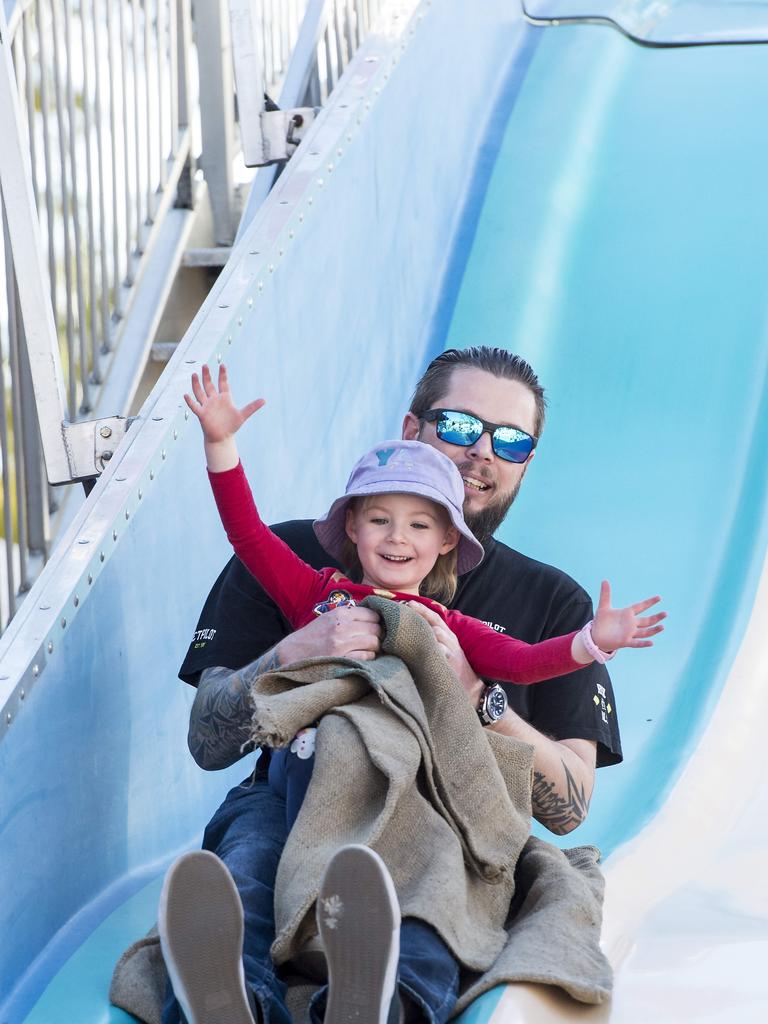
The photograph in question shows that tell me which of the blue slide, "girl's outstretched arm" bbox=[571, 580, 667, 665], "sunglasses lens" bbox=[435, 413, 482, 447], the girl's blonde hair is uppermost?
"girl's outstretched arm" bbox=[571, 580, 667, 665]

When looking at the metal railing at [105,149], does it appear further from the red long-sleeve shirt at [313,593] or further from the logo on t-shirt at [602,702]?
the logo on t-shirt at [602,702]

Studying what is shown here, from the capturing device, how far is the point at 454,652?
170 centimetres

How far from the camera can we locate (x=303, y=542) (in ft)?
6.59

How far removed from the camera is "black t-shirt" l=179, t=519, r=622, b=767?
→ 1.86m

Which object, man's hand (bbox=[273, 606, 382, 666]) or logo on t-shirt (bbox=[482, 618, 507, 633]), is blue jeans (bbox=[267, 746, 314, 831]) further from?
logo on t-shirt (bbox=[482, 618, 507, 633])

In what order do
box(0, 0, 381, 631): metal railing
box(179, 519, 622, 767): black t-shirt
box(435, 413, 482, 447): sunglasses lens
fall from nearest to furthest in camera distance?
box(179, 519, 622, 767): black t-shirt, box(435, 413, 482, 447): sunglasses lens, box(0, 0, 381, 631): metal railing

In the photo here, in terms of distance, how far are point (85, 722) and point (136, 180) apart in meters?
2.19

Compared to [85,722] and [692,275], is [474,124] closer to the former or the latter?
[692,275]

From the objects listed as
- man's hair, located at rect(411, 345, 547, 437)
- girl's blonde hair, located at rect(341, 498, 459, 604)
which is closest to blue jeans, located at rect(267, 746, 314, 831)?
girl's blonde hair, located at rect(341, 498, 459, 604)

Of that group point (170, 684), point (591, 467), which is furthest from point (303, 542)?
point (591, 467)

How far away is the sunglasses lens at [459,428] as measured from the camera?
85.0 inches

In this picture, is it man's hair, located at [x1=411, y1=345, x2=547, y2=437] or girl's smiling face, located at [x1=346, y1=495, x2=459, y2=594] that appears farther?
man's hair, located at [x1=411, y1=345, x2=547, y2=437]

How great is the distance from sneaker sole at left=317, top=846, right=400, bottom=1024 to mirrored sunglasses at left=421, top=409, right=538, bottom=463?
978mm

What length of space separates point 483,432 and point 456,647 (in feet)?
1.73
